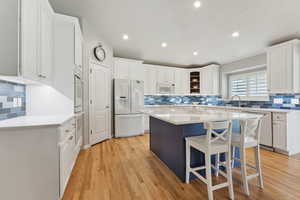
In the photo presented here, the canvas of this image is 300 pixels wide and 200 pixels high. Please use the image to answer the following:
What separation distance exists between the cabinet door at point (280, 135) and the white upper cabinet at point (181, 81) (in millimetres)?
3103

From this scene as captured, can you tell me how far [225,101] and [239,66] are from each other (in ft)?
4.31

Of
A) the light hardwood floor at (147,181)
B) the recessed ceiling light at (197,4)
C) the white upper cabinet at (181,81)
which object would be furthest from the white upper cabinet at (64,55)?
the white upper cabinet at (181,81)

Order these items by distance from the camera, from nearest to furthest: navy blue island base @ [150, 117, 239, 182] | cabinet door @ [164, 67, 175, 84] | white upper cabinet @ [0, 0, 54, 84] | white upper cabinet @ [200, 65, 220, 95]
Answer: white upper cabinet @ [0, 0, 54, 84] < navy blue island base @ [150, 117, 239, 182] < white upper cabinet @ [200, 65, 220, 95] < cabinet door @ [164, 67, 175, 84]

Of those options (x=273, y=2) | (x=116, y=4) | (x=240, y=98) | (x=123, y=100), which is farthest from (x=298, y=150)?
(x=116, y=4)

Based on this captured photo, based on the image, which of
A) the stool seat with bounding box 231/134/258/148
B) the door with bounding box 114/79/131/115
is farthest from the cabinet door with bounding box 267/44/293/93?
the door with bounding box 114/79/131/115

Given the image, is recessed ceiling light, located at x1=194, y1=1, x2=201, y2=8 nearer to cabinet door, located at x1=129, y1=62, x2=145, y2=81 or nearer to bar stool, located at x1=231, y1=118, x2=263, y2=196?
bar stool, located at x1=231, y1=118, x2=263, y2=196

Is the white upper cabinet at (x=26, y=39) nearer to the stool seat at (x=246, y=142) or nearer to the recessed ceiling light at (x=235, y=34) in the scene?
the stool seat at (x=246, y=142)

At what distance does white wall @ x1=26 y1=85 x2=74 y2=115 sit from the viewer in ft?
6.70

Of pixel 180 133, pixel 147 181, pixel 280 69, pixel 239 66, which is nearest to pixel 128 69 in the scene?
pixel 180 133

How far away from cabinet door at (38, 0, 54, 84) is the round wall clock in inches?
49.4

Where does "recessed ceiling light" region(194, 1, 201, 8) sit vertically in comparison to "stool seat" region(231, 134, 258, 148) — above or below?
above

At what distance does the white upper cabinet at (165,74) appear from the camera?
5090 millimetres

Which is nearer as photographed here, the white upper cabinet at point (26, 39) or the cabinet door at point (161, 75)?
the white upper cabinet at point (26, 39)

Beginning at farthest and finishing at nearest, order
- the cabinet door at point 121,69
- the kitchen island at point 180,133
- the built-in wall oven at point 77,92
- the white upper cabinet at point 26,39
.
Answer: the cabinet door at point 121,69, the built-in wall oven at point 77,92, the kitchen island at point 180,133, the white upper cabinet at point 26,39
